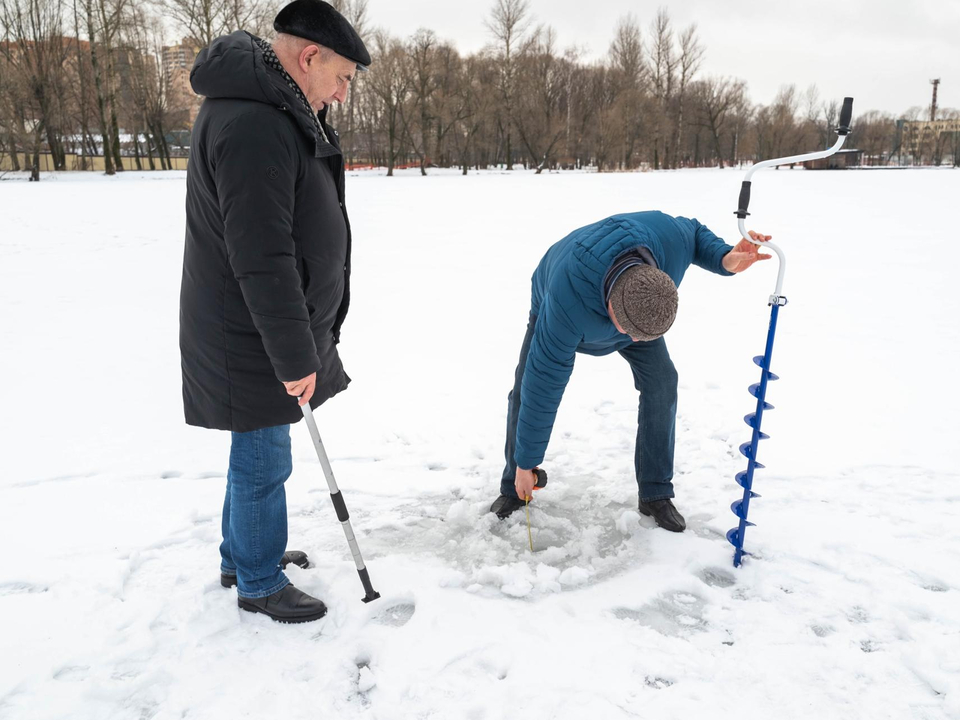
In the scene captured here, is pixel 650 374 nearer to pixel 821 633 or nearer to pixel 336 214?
pixel 821 633

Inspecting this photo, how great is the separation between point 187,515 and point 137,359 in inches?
116

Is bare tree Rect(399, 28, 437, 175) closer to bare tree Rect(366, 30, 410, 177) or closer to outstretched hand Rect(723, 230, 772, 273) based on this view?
bare tree Rect(366, 30, 410, 177)

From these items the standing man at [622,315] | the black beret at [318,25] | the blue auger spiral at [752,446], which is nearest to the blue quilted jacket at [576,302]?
the standing man at [622,315]

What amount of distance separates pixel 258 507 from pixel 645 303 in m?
1.57

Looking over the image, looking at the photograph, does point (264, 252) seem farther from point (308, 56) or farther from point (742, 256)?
point (742, 256)

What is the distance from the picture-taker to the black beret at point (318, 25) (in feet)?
6.72

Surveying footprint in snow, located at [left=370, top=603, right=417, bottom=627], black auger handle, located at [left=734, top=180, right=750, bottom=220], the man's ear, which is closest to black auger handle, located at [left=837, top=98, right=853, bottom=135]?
black auger handle, located at [left=734, top=180, right=750, bottom=220]

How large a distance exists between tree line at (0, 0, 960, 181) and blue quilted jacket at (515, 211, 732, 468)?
3065cm

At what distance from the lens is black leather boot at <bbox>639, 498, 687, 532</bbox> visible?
3125mm

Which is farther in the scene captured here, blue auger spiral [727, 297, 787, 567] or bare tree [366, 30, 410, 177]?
bare tree [366, 30, 410, 177]

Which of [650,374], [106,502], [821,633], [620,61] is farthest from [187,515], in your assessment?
[620,61]

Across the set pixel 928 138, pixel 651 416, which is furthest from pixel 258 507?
pixel 928 138

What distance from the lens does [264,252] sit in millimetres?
1989

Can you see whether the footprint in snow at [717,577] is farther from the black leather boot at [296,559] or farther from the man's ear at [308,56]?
the man's ear at [308,56]
